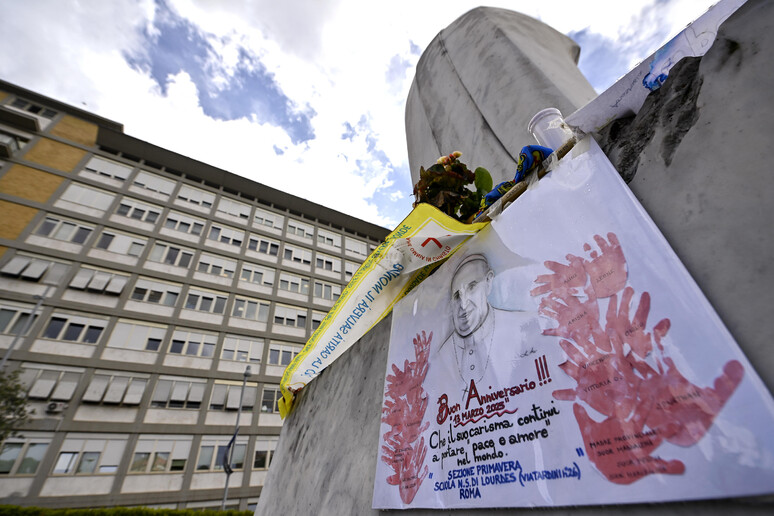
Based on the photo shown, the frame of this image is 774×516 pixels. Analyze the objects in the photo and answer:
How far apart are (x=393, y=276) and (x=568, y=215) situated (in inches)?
53.6

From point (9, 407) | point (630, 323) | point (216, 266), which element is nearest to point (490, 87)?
point (630, 323)

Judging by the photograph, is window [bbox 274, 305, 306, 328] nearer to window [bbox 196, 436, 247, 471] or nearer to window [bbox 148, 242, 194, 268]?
window [bbox 148, 242, 194, 268]

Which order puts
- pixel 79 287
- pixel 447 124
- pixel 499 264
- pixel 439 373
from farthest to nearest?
pixel 79 287
pixel 447 124
pixel 439 373
pixel 499 264

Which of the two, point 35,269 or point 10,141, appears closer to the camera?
point 35,269

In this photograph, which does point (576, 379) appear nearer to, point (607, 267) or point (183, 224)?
point (607, 267)

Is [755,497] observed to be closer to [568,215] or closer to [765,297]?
[765,297]

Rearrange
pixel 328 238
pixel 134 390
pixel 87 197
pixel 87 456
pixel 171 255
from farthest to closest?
pixel 328 238
pixel 171 255
pixel 87 197
pixel 134 390
pixel 87 456

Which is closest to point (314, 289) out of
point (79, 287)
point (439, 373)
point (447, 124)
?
point (79, 287)

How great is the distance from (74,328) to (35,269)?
338cm

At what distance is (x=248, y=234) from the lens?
77.9ft

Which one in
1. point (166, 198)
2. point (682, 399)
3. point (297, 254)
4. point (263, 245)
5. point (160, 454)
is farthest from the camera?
point (297, 254)

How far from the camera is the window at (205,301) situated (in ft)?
62.2

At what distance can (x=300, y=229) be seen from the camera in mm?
26766

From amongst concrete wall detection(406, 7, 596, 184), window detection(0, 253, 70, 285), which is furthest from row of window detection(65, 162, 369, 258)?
concrete wall detection(406, 7, 596, 184)
